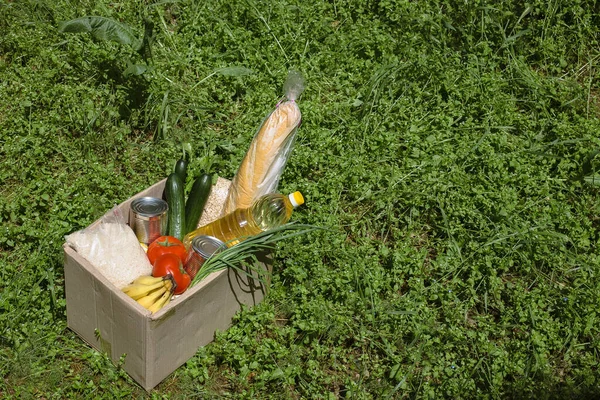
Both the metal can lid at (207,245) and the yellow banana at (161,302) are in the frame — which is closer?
the yellow banana at (161,302)

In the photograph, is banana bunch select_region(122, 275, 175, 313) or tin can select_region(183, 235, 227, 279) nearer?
banana bunch select_region(122, 275, 175, 313)

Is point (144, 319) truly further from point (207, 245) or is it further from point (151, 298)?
point (207, 245)

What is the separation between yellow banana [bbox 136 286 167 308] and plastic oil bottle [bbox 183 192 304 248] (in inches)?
17.3

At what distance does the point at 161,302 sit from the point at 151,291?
71 mm

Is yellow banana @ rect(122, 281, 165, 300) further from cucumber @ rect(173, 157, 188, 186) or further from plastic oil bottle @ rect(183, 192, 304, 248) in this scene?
cucumber @ rect(173, 157, 188, 186)

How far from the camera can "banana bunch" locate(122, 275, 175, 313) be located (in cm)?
338

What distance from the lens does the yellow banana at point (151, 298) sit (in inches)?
133

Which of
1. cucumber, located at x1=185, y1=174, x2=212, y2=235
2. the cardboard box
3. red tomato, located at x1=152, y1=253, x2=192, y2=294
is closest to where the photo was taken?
the cardboard box

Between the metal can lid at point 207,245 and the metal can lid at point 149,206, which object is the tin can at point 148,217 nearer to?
the metal can lid at point 149,206

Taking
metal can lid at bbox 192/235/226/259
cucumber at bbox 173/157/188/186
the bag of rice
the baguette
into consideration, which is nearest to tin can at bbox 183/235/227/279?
metal can lid at bbox 192/235/226/259

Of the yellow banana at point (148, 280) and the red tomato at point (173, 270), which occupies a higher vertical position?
the yellow banana at point (148, 280)

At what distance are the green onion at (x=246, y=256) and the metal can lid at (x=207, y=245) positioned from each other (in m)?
0.06

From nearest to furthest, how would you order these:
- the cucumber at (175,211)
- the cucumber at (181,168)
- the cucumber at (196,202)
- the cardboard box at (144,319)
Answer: the cardboard box at (144,319), the cucumber at (175,211), the cucumber at (196,202), the cucumber at (181,168)

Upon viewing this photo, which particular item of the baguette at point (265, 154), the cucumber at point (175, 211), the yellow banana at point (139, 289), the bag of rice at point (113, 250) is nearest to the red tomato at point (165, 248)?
the bag of rice at point (113, 250)
